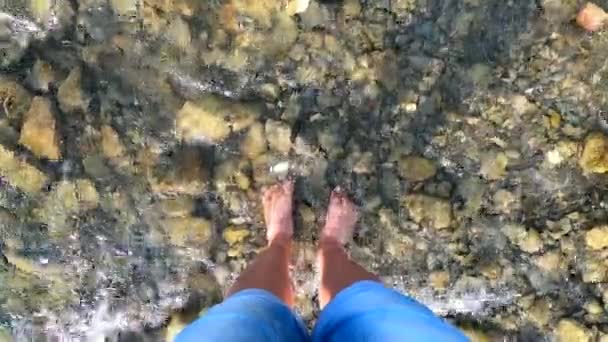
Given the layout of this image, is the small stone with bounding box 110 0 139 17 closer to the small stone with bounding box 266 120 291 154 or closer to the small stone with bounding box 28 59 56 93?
the small stone with bounding box 28 59 56 93

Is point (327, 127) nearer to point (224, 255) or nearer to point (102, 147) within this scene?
point (224, 255)

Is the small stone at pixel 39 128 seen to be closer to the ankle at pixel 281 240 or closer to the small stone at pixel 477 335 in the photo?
the ankle at pixel 281 240

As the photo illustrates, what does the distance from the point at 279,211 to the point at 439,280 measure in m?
0.46

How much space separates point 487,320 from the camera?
188cm

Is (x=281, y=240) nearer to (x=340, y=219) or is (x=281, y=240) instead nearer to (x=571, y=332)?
(x=340, y=219)

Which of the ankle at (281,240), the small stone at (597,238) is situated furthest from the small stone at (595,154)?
the ankle at (281,240)

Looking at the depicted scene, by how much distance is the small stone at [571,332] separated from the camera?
1765mm

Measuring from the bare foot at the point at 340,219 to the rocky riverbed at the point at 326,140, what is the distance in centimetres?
4

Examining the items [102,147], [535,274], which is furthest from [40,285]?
[535,274]

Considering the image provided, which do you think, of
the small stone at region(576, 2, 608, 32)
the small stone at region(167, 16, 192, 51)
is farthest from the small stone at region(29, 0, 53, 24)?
the small stone at region(576, 2, 608, 32)

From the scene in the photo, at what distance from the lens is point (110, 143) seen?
1842 millimetres

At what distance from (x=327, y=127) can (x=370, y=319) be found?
0.67 m

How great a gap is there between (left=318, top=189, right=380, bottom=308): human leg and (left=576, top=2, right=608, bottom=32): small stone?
728 millimetres

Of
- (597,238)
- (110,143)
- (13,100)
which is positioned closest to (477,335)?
(597,238)
